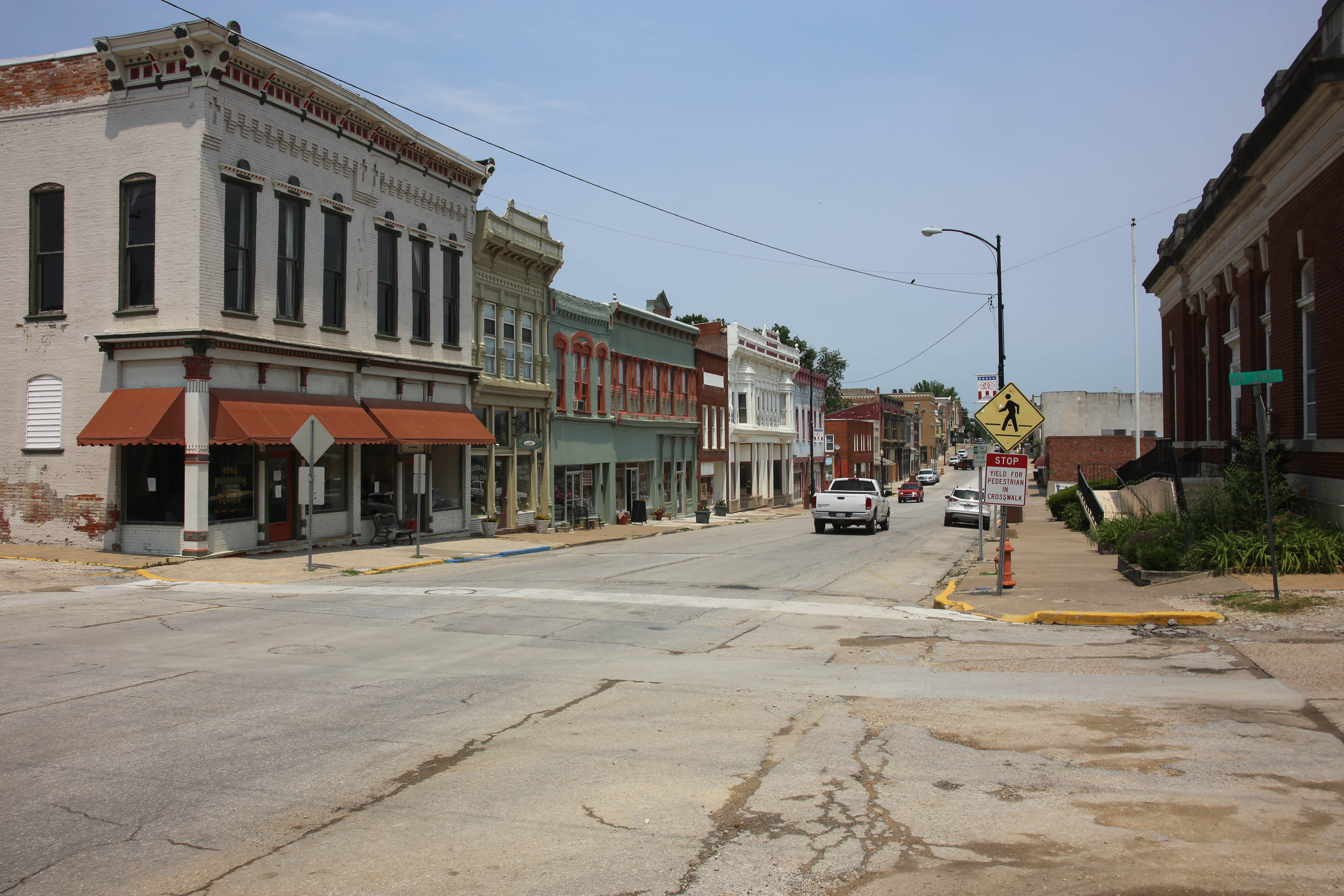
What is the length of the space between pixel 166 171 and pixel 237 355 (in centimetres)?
400

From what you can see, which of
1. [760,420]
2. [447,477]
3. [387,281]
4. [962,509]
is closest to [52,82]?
[387,281]

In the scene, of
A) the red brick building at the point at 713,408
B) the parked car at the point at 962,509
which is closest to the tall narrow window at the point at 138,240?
the parked car at the point at 962,509

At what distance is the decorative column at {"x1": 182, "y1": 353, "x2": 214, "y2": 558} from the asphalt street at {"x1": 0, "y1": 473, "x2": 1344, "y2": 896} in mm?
7630

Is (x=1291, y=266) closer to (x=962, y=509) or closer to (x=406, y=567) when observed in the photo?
(x=406, y=567)

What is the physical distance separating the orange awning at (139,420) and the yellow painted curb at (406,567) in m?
4.48

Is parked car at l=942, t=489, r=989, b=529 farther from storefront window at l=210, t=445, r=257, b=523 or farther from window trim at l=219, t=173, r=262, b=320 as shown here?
window trim at l=219, t=173, r=262, b=320

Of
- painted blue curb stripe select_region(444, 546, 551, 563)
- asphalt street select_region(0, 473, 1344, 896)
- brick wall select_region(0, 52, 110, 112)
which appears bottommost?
painted blue curb stripe select_region(444, 546, 551, 563)

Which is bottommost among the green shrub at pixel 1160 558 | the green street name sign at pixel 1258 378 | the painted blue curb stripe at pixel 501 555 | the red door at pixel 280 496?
the painted blue curb stripe at pixel 501 555

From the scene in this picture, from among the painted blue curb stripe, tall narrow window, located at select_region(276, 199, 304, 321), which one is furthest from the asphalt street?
tall narrow window, located at select_region(276, 199, 304, 321)

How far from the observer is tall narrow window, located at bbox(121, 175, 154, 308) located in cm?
2038

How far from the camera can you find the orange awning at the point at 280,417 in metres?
20.0

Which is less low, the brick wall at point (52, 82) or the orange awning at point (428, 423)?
the brick wall at point (52, 82)

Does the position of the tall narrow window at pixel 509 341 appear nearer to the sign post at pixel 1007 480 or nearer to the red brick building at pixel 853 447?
the sign post at pixel 1007 480

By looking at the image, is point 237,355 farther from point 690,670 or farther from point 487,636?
point 690,670
